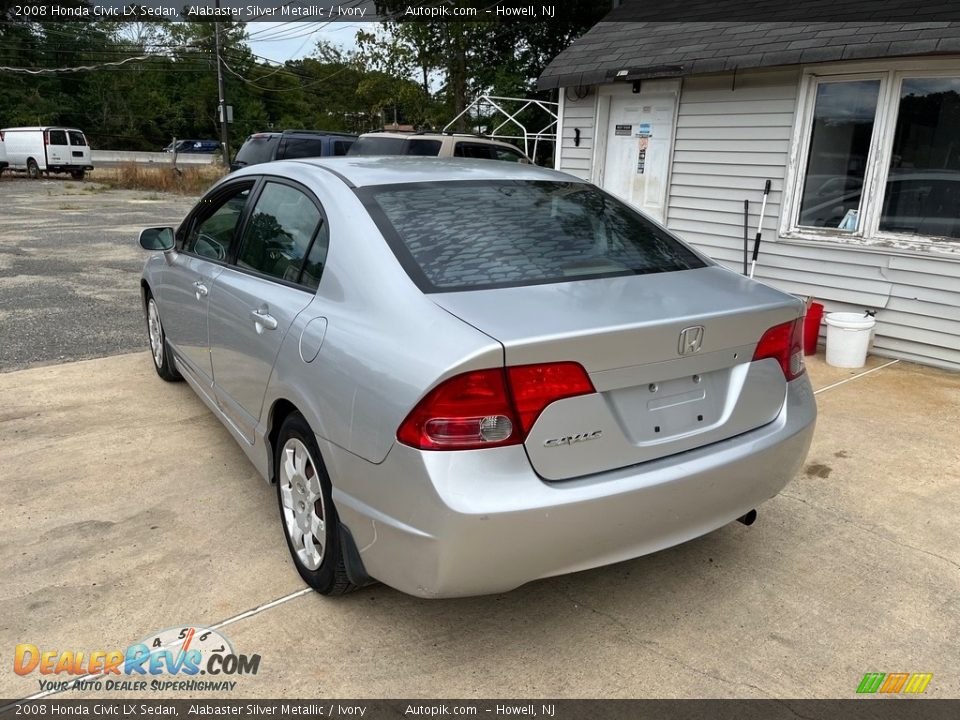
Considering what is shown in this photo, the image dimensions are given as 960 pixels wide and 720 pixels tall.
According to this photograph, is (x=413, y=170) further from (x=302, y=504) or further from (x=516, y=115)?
(x=516, y=115)

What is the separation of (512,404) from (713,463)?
2.49 ft

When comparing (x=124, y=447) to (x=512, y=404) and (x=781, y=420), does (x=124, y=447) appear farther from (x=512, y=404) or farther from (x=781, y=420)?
(x=781, y=420)

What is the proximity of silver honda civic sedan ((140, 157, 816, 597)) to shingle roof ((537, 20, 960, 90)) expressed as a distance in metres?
3.77

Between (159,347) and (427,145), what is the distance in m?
6.37

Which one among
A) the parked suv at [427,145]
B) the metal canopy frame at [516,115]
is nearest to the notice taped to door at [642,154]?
the metal canopy frame at [516,115]

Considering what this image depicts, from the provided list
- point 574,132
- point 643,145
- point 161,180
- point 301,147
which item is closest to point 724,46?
point 643,145

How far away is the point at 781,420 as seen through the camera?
262 centimetres

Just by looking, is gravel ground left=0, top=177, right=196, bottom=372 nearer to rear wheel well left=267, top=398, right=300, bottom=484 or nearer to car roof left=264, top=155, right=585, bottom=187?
car roof left=264, top=155, right=585, bottom=187

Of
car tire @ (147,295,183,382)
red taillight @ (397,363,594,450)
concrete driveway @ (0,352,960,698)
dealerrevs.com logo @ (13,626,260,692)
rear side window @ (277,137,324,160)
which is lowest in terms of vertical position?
dealerrevs.com logo @ (13,626,260,692)

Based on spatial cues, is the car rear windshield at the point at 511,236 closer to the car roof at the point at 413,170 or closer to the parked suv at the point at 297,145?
the car roof at the point at 413,170

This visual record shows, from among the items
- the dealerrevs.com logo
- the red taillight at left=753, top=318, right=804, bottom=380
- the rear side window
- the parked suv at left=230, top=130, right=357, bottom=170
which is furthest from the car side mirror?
the rear side window

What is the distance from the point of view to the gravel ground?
611 centimetres
